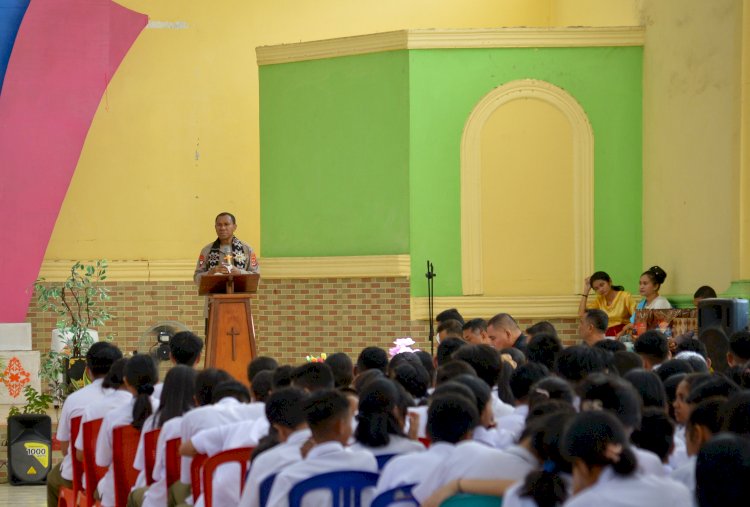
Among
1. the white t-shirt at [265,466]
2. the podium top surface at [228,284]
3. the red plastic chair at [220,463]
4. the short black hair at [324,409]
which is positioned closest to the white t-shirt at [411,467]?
the short black hair at [324,409]

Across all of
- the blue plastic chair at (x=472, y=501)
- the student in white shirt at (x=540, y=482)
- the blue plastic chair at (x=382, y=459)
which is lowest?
the blue plastic chair at (x=472, y=501)

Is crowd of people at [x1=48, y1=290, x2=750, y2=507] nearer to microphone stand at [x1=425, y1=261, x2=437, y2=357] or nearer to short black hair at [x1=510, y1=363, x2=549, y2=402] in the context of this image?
short black hair at [x1=510, y1=363, x2=549, y2=402]

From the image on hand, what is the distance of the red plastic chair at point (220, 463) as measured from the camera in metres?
5.38

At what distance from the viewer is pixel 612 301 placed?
12664 millimetres

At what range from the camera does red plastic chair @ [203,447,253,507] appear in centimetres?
538

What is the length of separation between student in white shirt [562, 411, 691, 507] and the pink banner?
1175 cm

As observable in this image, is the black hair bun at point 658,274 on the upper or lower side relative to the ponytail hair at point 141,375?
upper

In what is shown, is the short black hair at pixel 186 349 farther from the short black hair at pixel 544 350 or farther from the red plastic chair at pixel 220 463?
the red plastic chair at pixel 220 463

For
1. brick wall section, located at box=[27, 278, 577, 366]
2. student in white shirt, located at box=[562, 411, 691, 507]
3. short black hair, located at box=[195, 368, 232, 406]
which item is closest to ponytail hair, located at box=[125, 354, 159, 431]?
short black hair, located at box=[195, 368, 232, 406]

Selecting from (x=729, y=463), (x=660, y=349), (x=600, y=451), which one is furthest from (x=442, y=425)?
(x=660, y=349)

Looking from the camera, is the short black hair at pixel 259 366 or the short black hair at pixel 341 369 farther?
the short black hair at pixel 341 369

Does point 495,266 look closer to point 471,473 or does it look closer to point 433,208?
point 433,208

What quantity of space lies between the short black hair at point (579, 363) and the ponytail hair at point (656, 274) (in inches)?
224

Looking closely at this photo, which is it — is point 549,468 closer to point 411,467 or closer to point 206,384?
point 411,467
